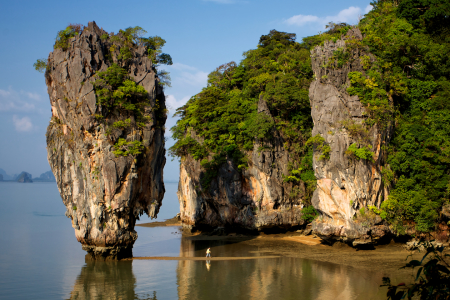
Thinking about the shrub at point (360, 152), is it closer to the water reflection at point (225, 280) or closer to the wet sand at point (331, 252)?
the wet sand at point (331, 252)

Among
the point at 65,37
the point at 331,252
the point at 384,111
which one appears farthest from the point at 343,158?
the point at 65,37

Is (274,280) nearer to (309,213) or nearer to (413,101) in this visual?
(309,213)

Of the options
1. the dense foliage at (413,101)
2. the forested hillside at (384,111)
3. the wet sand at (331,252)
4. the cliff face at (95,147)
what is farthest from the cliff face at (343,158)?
the cliff face at (95,147)

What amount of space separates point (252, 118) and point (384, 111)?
39.5 ft

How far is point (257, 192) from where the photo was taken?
112 feet

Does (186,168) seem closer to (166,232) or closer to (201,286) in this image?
(166,232)

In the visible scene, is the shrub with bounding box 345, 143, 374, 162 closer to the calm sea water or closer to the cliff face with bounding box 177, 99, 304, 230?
the calm sea water

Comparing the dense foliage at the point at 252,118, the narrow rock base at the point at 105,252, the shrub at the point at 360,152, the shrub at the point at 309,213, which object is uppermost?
the dense foliage at the point at 252,118

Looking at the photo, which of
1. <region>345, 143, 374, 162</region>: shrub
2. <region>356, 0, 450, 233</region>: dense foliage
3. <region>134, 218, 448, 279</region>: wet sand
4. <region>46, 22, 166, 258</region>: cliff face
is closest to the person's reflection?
<region>46, 22, 166, 258</region>: cliff face

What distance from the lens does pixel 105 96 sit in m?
24.9

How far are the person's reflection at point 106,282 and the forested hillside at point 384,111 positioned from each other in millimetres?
14644

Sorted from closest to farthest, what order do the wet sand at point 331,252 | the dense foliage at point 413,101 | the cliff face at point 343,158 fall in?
the wet sand at point 331,252
the dense foliage at point 413,101
the cliff face at point 343,158

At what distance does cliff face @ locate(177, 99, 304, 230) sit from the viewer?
110 ft

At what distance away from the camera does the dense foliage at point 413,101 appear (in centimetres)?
2464
